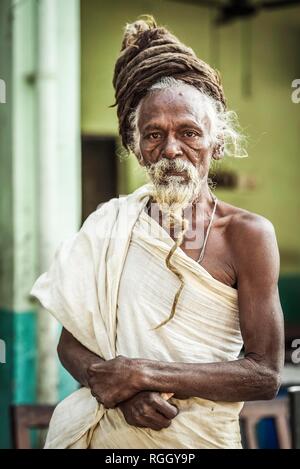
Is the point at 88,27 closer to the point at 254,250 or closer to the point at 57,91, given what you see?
the point at 57,91

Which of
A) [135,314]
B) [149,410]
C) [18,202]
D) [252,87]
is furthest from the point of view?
[252,87]

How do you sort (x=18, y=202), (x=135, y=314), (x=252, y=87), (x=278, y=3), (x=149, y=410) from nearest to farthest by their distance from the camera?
(x=149, y=410) → (x=135, y=314) → (x=18, y=202) → (x=278, y=3) → (x=252, y=87)

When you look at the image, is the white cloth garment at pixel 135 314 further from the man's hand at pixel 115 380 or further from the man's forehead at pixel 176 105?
the man's forehead at pixel 176 105

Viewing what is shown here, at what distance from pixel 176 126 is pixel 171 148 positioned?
57 mm

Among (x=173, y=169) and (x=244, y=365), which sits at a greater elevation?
(x=173, y=169)

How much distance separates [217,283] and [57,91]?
2.33m

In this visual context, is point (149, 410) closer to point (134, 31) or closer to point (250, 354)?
point (250, 354)

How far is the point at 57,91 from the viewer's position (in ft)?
13.2

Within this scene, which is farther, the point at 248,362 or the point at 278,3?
the point at 278,3

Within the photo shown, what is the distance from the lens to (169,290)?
199 centimetres

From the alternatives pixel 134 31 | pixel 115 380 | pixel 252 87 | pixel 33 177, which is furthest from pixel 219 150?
pixel 252 87

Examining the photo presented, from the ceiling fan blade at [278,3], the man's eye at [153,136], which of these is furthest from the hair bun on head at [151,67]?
the ceiling fan blade at [278,3]

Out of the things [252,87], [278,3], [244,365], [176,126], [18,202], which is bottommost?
[244,365]

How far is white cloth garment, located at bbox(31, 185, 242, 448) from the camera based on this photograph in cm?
197
